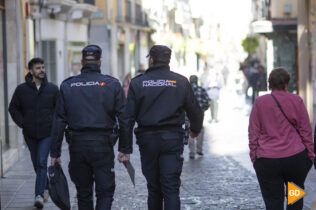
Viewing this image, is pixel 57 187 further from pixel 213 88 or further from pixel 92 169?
pixel 213 88

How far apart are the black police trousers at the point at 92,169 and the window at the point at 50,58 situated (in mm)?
20267

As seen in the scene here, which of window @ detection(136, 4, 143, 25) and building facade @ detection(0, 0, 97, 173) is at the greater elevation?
window @ detection(136, 4, 143, 25)

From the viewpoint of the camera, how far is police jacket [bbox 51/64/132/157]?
741 centimetres

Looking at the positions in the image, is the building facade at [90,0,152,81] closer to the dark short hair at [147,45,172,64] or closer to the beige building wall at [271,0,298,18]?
the beige building wall at [271,0,298,18]

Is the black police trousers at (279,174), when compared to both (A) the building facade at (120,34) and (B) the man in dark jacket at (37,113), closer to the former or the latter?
(B) the man in dark jacket at (37,113)

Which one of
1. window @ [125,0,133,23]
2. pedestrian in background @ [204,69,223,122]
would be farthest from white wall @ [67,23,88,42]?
window @ [125,0,133,23]

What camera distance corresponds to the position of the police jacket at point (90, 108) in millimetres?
7410

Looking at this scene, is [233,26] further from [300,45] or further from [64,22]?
[300,45]

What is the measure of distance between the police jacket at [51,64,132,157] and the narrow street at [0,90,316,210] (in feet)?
7.84

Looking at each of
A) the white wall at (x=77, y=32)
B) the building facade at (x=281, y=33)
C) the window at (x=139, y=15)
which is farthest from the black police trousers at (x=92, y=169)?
the window at (x=139, y=15)

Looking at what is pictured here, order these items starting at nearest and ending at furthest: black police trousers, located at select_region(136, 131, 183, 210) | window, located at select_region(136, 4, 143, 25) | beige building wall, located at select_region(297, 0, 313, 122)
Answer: black police trousers, located at select_region(136, 131, 183, 210) < beige building wall, located at select_region(297, 0, 313, 122) < window, located at select_region(136, 4, 143, 25)

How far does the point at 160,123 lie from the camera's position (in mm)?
7434

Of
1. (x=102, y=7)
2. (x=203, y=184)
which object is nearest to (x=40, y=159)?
(x=203, y=184)

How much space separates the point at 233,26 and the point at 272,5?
49.7 metres
